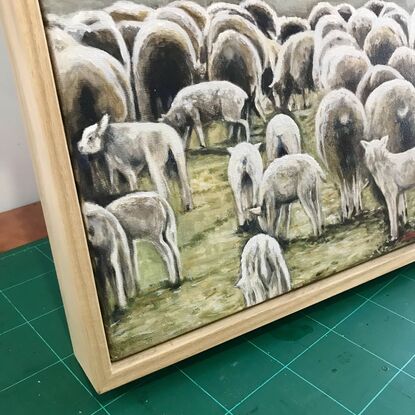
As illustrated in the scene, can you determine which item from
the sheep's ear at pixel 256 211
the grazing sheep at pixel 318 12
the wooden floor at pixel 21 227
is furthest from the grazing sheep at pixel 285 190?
the wooden floor at pixel 21 227

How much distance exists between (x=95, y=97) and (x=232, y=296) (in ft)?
1.26

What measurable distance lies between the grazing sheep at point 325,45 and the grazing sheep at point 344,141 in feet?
0.14

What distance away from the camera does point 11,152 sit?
1205mm

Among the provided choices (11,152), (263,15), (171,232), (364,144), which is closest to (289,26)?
(263,15)

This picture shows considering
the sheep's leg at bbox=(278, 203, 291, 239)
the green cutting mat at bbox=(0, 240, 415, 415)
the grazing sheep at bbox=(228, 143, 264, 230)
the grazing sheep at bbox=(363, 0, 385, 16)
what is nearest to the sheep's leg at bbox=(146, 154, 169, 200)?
the grazing sheep at bbox=(228, 143, 264, 230)

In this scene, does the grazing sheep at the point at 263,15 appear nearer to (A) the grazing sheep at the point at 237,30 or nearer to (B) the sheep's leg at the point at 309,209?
(A) the grazing sheep at the point at 237,30

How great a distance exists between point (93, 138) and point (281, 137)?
30cm

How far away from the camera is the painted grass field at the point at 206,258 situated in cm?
68

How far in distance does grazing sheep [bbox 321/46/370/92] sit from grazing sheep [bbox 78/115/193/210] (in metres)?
0.28

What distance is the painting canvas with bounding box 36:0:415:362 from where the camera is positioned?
59 cm

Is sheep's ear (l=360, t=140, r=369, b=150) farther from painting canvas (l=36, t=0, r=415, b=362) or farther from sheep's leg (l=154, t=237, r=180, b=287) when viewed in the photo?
sheep's leg (l=154, t=237, r=180, b=287)

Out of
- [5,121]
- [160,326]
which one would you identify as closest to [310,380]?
[160,326]

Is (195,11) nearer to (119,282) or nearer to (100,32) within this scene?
(100,32)

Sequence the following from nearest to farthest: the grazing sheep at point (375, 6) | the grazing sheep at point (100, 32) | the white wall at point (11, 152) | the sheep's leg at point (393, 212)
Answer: the grazing sheep at point (100, 32) < the grazing sheep at point (375, 6) < the sheep's leg at point (393, 212) < the white wall at point (11, 152)
